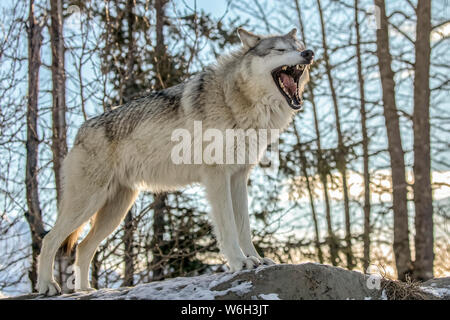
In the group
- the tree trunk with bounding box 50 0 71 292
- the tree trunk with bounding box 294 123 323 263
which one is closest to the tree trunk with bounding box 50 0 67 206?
the tree trunk with bounding box 50 0 71 292

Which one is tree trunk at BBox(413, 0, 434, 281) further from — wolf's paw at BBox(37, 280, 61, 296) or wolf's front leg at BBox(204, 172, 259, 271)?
wolf's paw at BBox(37, 280, 61, 296)

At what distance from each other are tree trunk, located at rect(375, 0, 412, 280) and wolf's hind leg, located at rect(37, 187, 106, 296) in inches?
266

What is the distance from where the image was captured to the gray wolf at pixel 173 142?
16.0ft

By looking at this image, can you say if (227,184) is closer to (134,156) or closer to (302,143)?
(134,156)

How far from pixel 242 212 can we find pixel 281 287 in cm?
102

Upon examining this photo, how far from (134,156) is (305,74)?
204 cm

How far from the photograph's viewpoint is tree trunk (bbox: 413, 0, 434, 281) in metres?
9.91

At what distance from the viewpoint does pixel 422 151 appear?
10.1 meters

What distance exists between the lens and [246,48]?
543cm

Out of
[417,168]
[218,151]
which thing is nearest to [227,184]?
[218,151]

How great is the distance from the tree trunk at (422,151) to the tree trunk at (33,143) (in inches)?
282

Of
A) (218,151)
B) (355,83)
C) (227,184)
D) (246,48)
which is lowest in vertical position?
(227,184)
